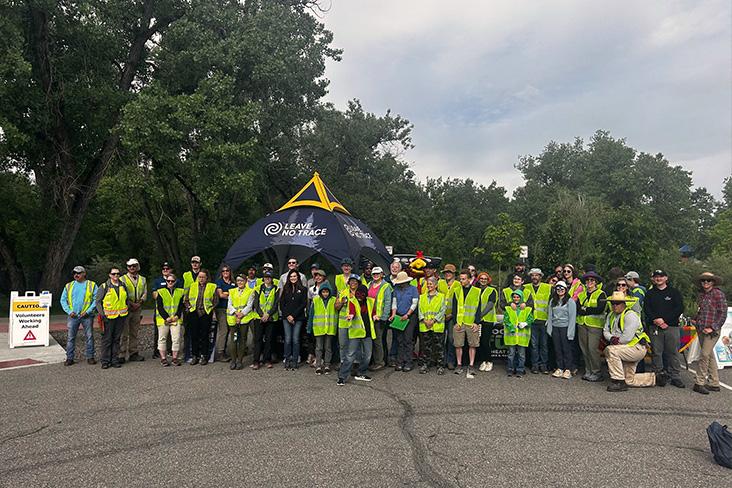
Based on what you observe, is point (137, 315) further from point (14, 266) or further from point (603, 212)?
point (603, 212)

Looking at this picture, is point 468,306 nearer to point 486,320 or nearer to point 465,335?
point 465,335

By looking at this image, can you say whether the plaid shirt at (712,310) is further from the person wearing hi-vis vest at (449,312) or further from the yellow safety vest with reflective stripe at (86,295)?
the yellow safety vest with reflective stripe at (86,295)

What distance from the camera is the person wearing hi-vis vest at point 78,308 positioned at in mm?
8906

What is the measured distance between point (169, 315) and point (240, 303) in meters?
1.22

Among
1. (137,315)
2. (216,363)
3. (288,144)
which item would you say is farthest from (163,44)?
(216,363)

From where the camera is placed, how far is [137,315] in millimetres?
9367

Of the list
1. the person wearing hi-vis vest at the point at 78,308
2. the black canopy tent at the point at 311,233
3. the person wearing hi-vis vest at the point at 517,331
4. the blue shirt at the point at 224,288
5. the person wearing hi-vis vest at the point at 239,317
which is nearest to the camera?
the person wearing hi-vis vest at the point at 517,331

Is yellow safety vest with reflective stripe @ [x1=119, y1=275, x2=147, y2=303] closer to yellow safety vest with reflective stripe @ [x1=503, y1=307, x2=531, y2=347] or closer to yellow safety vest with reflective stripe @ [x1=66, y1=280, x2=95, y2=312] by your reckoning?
yellow safety vest with reflective stripe @ [x1=66, y1=280, x2=95, y2=312]

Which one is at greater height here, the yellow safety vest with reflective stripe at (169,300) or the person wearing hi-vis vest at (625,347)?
the yellow safety vest with reflective stripe at (169,300)

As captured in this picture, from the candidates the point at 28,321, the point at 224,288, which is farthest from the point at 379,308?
the point at 28,321

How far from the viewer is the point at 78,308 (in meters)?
8.92

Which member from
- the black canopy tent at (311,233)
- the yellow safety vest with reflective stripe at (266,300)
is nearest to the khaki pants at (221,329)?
the yellow safety vest with reflective stripe at (266,300)

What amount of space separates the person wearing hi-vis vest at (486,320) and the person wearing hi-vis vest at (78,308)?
6.69 meters

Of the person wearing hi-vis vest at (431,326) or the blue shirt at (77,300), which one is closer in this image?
the person wearing hi-vis vest at (431,326)
